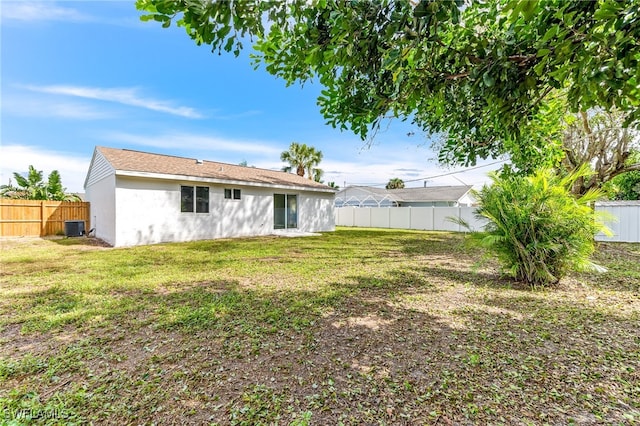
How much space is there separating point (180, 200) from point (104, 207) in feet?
10.2

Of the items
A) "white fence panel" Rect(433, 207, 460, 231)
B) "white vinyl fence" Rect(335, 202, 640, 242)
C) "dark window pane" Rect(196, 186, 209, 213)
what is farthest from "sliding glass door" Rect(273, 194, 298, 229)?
"white fence panel" Rect(433, 207, 460, 231)

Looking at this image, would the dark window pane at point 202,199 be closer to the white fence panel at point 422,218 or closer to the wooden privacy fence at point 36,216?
the wooden privacy fence at point 36,216

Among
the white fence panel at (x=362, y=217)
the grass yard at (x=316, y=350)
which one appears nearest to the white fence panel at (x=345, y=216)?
the white fence panel at (x=362, y=217)

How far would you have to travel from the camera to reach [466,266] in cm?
695

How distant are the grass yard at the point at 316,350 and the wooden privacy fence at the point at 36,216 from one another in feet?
31.9

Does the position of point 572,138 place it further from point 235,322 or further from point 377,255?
point 235,322

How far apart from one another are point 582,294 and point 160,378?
6.13 meters

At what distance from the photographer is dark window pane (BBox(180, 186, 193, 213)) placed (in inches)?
442

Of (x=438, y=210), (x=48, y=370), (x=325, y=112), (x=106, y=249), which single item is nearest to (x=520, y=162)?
(x=325, y=112)

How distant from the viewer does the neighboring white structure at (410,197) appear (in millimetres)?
26281

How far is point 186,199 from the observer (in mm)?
11367

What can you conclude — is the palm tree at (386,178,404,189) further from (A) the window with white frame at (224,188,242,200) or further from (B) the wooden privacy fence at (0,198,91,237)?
(B) the wooden privacy fence at (0,198,91,237)

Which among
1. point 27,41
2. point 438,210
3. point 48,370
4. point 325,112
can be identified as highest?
point 27,41

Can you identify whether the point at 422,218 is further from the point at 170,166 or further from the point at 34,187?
the point at 34,187
